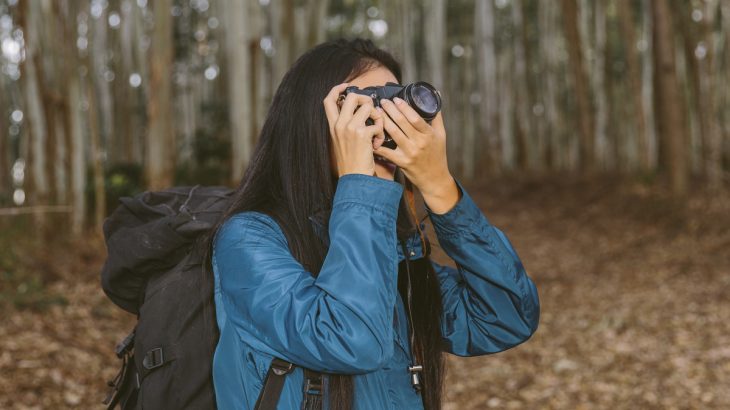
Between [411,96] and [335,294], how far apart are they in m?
0.45

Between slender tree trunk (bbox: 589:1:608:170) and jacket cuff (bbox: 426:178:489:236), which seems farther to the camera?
slender tree trunk (bbox: 589:1:608:170)

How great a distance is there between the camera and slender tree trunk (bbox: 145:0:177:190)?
6.85m

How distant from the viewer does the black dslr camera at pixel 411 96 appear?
1350 millimetres

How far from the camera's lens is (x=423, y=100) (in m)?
1.36

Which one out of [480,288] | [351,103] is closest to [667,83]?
[480,288]

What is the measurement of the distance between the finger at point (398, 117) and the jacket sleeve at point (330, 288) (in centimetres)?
12

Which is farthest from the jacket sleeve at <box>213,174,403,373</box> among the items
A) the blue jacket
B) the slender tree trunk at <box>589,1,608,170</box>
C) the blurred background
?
the slender tree trunk at <box>589,1,608,170</box>

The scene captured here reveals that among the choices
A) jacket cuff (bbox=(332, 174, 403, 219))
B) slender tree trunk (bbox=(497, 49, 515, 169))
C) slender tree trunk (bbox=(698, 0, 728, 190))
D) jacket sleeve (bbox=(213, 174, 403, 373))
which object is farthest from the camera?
slender tree trunk (bbox=(497, 49, 515, 169))

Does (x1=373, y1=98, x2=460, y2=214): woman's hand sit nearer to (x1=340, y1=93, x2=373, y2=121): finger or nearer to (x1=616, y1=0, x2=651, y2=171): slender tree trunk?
(x1=340, y1=93, x2=373, y2=121): finger

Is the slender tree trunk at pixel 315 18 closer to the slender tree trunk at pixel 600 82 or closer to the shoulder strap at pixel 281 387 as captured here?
the slender tree trunk at pixel 600 82

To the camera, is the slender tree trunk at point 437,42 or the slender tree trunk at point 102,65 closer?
the slender tree trunk at point 102,65

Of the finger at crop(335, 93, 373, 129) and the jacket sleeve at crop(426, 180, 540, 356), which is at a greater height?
the finger at crop(335, 93, 373, 129)

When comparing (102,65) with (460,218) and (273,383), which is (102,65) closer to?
(460,218)

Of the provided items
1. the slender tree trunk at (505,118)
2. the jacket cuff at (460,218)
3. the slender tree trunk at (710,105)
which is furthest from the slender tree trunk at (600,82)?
the jacket cuff at (460,218)
